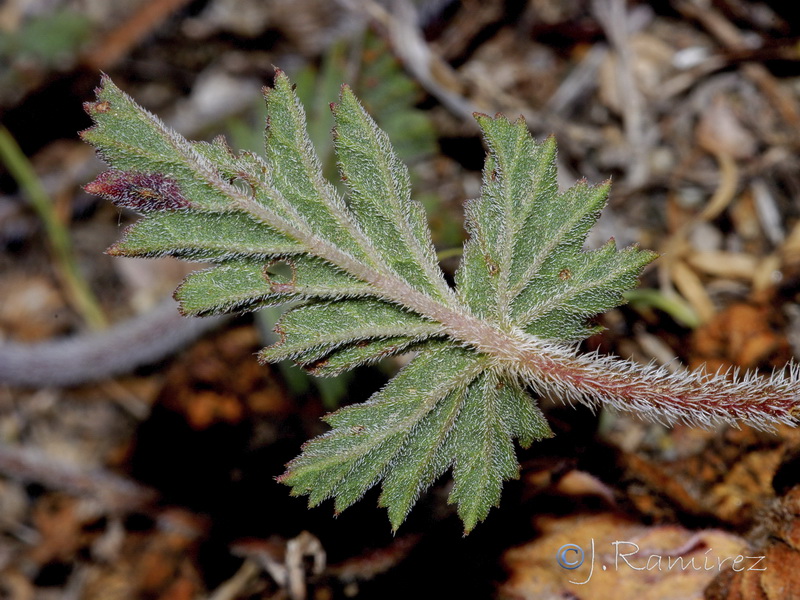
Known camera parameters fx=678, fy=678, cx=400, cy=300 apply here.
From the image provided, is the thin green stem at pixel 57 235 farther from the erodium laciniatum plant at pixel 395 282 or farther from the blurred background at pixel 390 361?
the erodium laciniatum plant at pixel 395 282

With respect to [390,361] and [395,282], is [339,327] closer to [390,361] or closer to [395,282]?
[395,282]

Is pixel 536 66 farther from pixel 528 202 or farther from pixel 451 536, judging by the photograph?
pixel 451 536

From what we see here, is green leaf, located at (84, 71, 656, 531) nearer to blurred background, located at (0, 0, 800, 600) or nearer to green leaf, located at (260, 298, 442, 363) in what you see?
green leaf, located at (260, 298, 442, 363)

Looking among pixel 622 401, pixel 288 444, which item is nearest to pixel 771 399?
pixel 622 401

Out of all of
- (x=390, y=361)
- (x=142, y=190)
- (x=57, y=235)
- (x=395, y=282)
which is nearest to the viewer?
(x=142, y=190)

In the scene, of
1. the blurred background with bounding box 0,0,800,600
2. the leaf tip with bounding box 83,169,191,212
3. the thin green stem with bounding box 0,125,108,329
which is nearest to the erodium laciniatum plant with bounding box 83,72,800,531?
the leaf tip with bounding box 83,169,191,212

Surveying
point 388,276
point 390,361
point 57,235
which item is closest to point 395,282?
point 388,276

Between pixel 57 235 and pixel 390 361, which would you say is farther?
pixel 57 235
